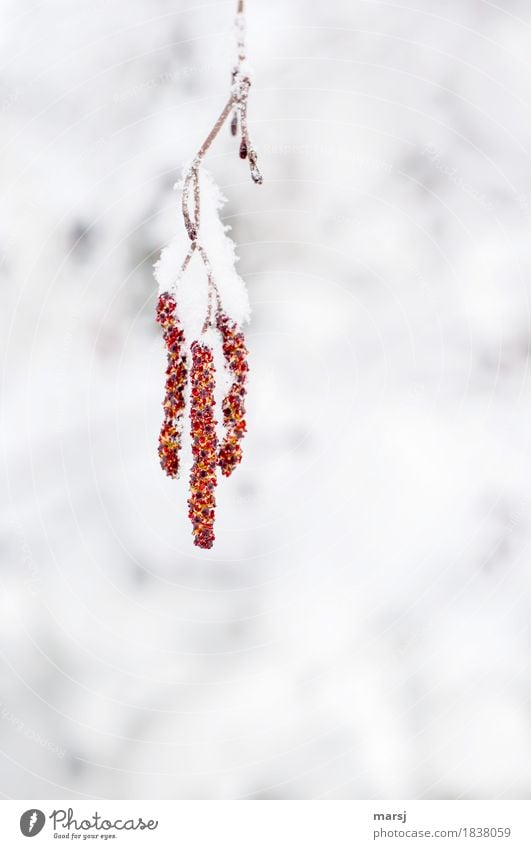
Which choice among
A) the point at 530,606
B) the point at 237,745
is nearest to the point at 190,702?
the point at 237,745

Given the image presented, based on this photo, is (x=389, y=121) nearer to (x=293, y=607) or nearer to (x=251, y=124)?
(x=251, y=124)

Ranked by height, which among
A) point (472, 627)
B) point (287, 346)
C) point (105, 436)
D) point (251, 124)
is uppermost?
point (251, 124)

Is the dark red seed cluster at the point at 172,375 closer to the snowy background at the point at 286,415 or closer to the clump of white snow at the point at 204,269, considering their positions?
the clump of white snow at the point at 204,269

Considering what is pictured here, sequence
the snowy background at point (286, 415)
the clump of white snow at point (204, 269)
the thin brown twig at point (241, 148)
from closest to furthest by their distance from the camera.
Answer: the thin brown twig at point (241, 148) < the clump of white snow at point (204, 269) < the snowy background at point (286, 415)
